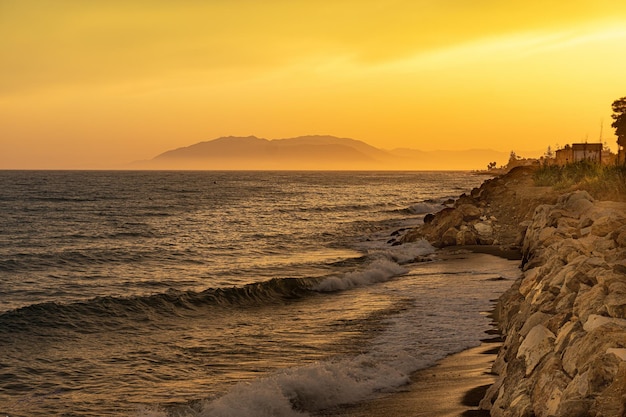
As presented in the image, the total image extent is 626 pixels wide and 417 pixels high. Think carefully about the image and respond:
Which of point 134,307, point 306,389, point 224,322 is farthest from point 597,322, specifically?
point 134,307

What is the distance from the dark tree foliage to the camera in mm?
92544

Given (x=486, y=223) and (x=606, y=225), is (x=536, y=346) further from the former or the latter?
(x=486, y=223)

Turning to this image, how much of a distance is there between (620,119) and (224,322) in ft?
295

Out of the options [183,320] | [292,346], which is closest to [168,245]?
[183,320]

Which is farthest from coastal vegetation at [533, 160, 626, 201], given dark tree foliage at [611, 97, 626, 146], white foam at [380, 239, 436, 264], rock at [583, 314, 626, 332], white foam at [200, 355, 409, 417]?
dark tree foliage at [611, 97, 626, 146]

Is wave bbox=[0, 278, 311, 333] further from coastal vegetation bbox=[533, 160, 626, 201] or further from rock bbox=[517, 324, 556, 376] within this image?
coastal vegetation bbox=[533, 160, 626, 201]

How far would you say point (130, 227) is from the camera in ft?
182

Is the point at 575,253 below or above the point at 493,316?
above

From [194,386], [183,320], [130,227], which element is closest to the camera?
[194,386]

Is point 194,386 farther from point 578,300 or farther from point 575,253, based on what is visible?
point 575,253

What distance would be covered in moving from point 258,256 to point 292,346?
21.3 metres

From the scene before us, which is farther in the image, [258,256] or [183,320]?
[258,256]

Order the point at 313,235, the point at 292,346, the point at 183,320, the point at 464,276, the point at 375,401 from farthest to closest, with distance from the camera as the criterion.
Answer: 1. the point at 313,235
2. the point at 464,276
3. the point at 183,320
4. the point at 292,346
5. the point at 375,401

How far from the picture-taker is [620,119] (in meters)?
94.4
